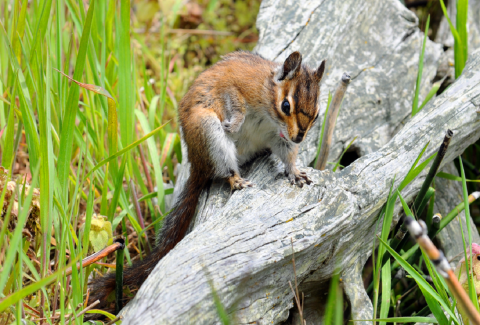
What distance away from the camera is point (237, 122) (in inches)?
96.9

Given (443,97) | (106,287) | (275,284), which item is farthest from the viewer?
(443,97)

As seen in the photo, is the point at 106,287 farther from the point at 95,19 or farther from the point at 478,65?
the point at 478,65

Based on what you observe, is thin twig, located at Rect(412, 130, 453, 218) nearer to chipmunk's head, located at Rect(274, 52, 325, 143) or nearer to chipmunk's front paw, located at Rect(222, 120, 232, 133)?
chipmunk's head, located at Rect(274, 52, 325, 143)

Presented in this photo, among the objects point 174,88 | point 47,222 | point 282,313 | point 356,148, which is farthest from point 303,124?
point 174,88

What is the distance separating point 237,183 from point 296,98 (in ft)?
1.74

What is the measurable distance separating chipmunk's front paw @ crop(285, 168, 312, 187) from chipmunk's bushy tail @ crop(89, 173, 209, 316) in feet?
1.53

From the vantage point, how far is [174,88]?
4.08m

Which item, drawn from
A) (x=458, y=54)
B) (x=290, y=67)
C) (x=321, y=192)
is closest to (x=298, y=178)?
(x=321, y=192)

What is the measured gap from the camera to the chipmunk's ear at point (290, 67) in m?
2.36

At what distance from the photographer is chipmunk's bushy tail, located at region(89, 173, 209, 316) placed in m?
2.02

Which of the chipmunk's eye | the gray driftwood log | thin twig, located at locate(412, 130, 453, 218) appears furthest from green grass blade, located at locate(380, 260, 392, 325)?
the chipmunk's eye

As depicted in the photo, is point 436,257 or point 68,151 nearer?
point 436,257

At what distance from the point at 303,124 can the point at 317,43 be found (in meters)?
1.03

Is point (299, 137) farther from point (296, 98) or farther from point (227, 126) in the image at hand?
point (227, 126)
